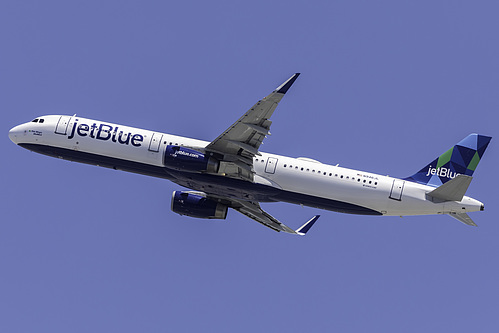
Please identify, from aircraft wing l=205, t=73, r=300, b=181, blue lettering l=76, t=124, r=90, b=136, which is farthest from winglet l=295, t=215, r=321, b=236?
blue lettering l=76, t=124, r=90, b=136

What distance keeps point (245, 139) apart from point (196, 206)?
948cm

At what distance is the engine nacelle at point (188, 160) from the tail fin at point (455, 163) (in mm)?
15203

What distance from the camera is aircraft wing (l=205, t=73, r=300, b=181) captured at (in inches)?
1978

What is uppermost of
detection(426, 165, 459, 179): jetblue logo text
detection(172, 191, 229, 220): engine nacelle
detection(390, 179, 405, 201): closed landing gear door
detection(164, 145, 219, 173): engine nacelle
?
detection(426, 165, 459, 179): jetblue logo text

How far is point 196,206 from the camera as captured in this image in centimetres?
6109

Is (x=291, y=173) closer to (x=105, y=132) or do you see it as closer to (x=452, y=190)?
(x=452, y=190)

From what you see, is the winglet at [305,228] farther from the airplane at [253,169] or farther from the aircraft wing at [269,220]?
the airplane at [253,169]

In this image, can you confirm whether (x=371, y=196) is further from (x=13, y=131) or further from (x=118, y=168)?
(x=13, y=131)

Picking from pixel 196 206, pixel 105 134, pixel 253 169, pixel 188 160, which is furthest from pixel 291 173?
pixel 105 134


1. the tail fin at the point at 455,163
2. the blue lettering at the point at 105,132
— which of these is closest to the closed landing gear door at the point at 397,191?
the tail fin at the point at 455,163

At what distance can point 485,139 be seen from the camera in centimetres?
5819

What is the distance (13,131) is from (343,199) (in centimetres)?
2644

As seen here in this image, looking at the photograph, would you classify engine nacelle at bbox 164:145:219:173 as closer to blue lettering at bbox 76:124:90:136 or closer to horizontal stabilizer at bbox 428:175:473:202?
blue lettering at bbox 76:124:90:136

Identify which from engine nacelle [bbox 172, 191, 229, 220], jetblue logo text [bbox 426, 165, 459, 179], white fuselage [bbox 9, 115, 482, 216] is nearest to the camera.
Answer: white fuselage [bbox 9, 115, 482, 216]
